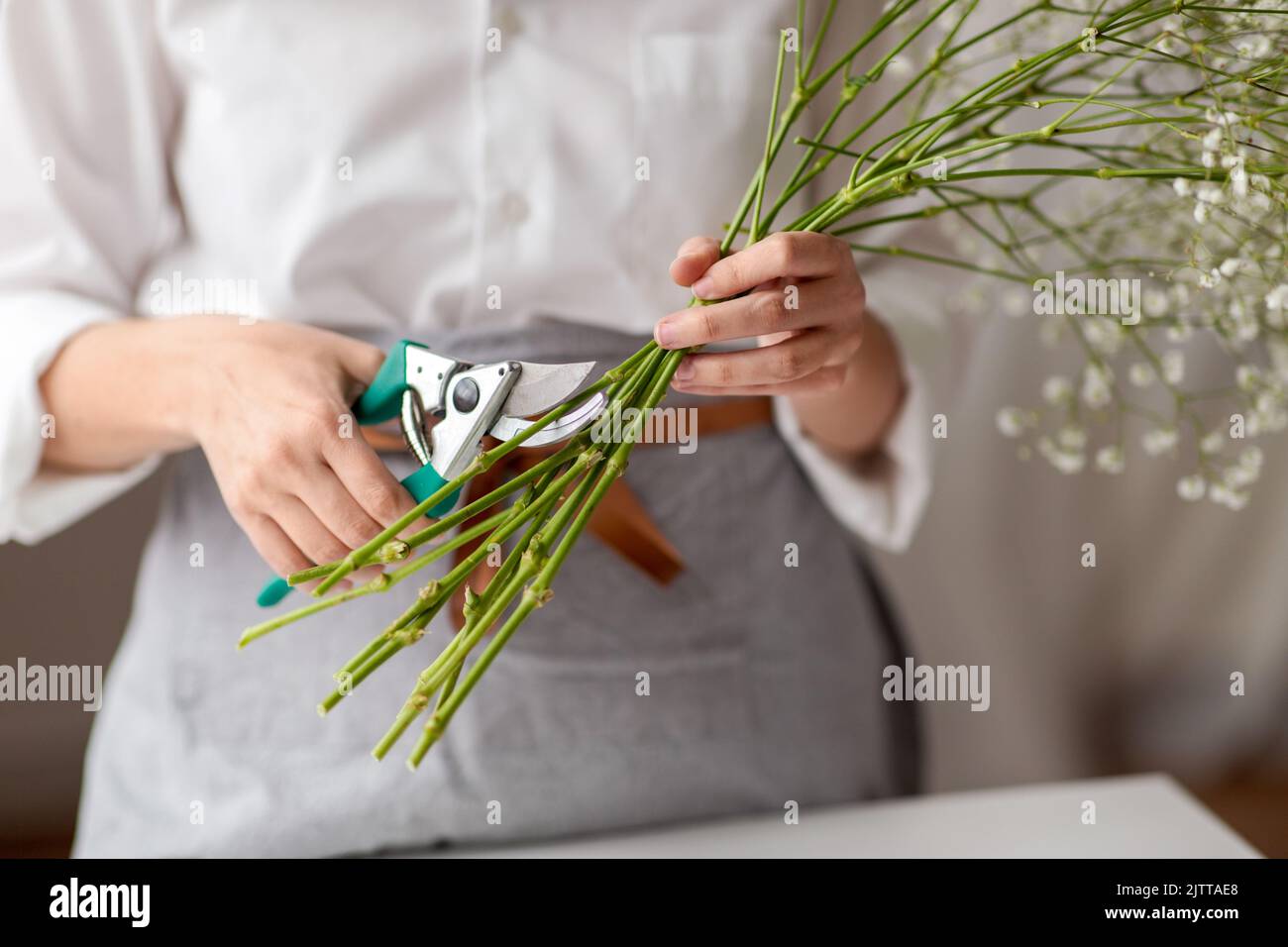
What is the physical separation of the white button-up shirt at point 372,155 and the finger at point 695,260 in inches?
7.7

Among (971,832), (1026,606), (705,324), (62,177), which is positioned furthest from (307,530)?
(1026,606)

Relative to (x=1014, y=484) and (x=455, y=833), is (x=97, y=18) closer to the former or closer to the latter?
(x=455, y=833)

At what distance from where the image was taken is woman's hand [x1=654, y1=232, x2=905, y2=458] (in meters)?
0.35

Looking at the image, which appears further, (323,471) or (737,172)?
(737,172)

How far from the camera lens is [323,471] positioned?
1.21 feet

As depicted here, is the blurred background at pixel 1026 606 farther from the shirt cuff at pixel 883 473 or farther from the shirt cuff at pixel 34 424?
the shirt cuff at pixel 34 424

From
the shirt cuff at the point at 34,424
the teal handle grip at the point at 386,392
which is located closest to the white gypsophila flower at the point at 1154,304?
the teal handle grip at the point at 386,392

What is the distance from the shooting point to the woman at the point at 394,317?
520mm

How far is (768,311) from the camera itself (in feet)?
1.16

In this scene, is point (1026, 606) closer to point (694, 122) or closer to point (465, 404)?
point (694, 122)

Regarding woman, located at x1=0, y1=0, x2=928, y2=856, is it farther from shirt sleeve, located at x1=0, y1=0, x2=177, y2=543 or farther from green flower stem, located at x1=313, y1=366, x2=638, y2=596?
green flower stem, located at x1=313, y1=366, x2=638, y2=596

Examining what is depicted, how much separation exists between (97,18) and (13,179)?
0.09 meters
